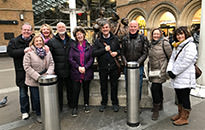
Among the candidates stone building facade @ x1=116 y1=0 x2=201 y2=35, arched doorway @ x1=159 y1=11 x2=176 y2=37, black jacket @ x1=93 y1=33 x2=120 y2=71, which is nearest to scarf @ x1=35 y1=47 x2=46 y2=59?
black jacket @ x1=93 y1=33 x2=120 y2=71

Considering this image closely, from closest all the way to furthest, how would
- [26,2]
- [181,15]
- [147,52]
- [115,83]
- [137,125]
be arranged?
[137,125], [147,52], [115,83], [181,15], [26,2]

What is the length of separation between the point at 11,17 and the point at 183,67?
1722cm

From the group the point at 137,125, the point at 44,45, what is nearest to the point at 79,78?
the point at 44,45

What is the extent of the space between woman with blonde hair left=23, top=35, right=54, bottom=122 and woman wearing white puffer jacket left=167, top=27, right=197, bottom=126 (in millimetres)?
2251

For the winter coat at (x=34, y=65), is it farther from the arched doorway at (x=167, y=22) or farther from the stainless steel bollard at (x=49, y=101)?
the arched doorway at (x=167, y=22)

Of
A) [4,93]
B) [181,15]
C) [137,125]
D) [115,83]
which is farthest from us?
[181,15]

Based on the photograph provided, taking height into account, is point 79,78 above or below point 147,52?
below

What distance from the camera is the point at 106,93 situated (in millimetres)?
3646

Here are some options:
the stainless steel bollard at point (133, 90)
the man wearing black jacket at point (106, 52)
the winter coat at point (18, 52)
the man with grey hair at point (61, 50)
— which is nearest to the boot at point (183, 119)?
the stainless steel bollard at point (133, 90)

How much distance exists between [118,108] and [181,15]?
39.3 ft

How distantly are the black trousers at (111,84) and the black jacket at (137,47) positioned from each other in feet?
1.61

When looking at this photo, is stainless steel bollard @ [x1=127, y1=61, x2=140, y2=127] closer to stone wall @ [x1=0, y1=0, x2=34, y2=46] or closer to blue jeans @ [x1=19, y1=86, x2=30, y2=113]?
blue jeans @ [x1=19, y1=86, x2=30, y2=113]

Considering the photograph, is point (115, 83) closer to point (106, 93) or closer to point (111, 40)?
point (106, 93)

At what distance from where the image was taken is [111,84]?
3.58 metres
